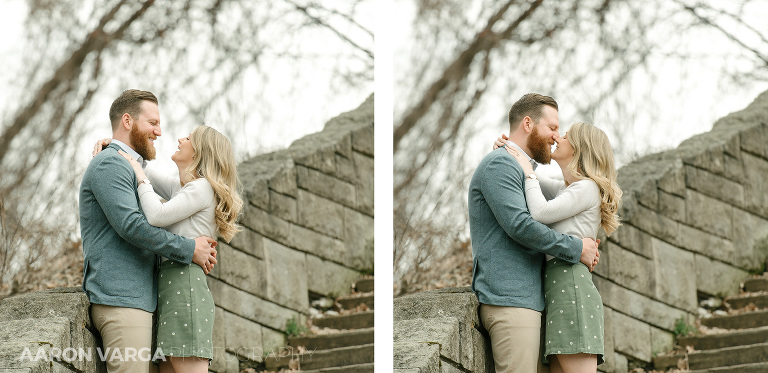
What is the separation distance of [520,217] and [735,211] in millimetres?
2479

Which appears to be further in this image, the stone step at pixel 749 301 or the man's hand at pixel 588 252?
the stone step at pixel 749 301

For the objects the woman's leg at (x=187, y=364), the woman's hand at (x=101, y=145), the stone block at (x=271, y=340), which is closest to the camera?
the woman's leg at (x=187, y=364)

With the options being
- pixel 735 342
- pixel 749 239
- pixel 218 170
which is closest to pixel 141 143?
pixel 218 170

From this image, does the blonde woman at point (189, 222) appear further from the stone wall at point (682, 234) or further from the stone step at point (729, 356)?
the stone step at point (729, 356)

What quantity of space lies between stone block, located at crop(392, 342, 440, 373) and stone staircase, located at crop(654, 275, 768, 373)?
5.43 ft

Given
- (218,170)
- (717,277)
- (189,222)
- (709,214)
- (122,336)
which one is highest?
(709,214)

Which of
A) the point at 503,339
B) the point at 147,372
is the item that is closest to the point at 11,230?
the point at 147,372

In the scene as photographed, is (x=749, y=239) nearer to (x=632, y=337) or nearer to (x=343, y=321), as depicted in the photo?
(x=632, y=337)

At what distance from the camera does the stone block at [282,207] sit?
231 inches

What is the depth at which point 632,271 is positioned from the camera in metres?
6.02

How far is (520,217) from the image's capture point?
4621mm

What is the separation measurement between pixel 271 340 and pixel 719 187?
109 inches

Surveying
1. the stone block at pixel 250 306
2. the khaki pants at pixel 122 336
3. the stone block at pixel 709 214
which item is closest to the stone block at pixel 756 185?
the stone block at pixel 709 214

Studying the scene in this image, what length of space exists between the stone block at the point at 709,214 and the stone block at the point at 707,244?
1.4 inches
